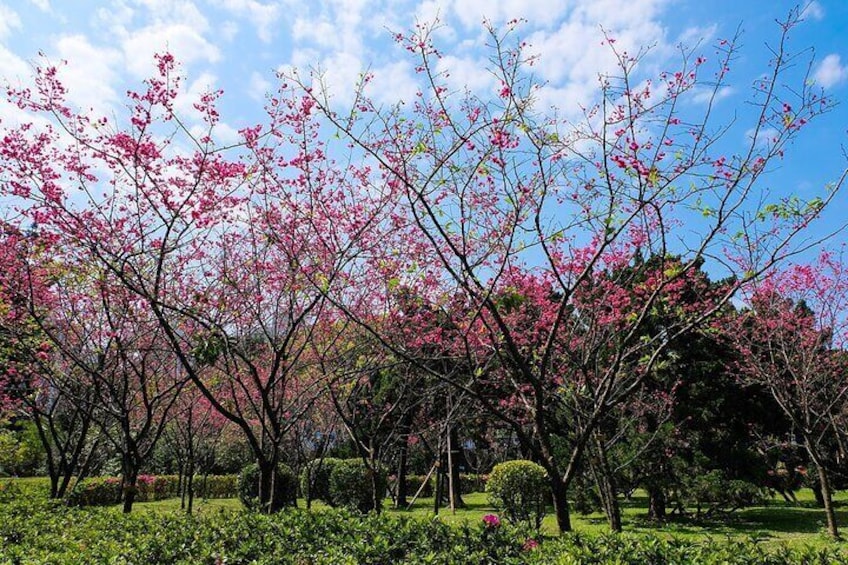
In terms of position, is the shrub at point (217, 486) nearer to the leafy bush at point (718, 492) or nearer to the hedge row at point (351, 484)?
the hedge row at point (351, 484)

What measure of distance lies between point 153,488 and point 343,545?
19500 millimetres

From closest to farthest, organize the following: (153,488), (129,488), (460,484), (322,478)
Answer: (129,488)
(322,478)
(153,488)
(460,484)

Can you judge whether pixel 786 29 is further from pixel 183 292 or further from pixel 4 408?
pixel 4 408

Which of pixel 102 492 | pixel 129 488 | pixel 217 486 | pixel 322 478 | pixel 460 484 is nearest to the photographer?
pixel 129 488

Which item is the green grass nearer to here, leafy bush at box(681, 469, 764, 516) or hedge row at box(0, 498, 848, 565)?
leafy bush at box(681, 469, 764, 516)

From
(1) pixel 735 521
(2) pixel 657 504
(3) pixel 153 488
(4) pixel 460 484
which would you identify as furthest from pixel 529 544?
(3) pixel 153 488

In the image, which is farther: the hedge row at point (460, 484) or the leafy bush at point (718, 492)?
the hedge row at point (460, 484)

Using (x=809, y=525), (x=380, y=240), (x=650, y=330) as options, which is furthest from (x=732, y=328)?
(x=380, y=240)

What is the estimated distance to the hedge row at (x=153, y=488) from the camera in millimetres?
17688

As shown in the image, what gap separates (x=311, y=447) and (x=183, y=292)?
593 inches

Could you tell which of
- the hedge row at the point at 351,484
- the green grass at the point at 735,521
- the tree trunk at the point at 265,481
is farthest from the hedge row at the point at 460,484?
the tree trunk at the point at 265,481

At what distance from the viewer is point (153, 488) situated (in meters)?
20.4

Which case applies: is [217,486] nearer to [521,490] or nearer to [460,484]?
[460,484]

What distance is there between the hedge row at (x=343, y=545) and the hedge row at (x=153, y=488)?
14.3 m
